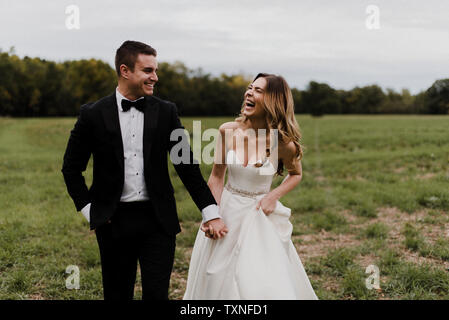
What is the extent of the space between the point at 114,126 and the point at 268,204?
4.71ft

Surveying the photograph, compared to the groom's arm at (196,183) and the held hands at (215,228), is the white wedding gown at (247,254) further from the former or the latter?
the groom's arm at (196,183)

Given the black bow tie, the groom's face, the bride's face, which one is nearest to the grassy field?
the bride's face

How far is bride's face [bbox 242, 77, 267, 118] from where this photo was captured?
3.57 m

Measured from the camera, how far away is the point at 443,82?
7242mm

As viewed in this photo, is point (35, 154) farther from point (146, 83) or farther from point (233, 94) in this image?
point (146, 83)

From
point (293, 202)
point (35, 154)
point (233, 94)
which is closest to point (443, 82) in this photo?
point (293, 202)

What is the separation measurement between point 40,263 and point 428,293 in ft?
16.5

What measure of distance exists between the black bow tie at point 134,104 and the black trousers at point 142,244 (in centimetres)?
75

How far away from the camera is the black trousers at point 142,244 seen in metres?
3.20

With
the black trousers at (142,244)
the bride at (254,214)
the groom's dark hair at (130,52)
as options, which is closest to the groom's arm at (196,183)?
the bride at (254,214)

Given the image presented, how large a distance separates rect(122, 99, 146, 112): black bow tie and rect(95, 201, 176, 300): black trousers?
0.75 m
